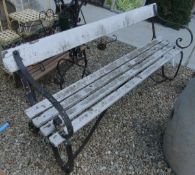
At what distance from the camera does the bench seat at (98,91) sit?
2393 millimetres

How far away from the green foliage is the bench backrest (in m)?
1.95

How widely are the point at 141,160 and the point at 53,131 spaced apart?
1039mm

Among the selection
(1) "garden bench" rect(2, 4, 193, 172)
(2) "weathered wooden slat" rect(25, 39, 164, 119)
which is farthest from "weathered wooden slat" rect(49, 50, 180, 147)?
(2) "weathered wooden slat" rect(25, 39, 164, 119)

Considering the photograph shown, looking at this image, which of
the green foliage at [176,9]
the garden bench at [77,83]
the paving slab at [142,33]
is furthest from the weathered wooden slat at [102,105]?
the green foliage at [176,9]

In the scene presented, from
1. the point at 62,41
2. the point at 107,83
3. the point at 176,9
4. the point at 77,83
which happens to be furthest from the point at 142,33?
the point at 62,41

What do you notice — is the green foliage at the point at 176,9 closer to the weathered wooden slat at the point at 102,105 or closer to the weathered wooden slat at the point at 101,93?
the weathered wooden slat at the point at 101,93

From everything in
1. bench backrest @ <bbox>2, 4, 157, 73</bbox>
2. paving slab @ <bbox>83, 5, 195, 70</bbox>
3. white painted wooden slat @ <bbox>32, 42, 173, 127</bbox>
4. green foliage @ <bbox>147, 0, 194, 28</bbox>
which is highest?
bench backrest @ <bbox>2, 4, 157, 73</bbox>

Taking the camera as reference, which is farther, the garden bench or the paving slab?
the paving slab

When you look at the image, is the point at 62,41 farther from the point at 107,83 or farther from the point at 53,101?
the point at 53,101

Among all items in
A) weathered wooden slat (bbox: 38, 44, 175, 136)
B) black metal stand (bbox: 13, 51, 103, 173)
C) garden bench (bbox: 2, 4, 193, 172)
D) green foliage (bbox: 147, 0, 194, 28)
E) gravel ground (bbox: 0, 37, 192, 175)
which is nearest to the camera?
black metal stand (bbox: 13, 51, 103, 173)

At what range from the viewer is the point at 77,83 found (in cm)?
286

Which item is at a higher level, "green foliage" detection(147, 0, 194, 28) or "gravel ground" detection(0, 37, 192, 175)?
"green foliage" detection(147, 0, 194, 28)

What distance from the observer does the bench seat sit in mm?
2393

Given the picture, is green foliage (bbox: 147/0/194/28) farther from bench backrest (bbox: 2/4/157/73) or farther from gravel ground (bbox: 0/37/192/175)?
gravel ground (bbox: 0/37/192/175)
